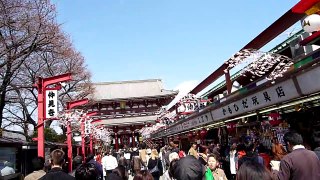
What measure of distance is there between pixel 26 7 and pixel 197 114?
27.1 feet

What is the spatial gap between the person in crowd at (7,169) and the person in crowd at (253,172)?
7940 mm

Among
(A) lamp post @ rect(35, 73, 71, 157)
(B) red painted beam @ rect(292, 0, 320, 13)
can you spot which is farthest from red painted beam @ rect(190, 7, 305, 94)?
(A) lamp post @ rect(35, 73, 71, 157)

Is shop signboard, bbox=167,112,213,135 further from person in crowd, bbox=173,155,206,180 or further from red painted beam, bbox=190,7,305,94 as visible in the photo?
person in crowd, bbox=173,155,206,180

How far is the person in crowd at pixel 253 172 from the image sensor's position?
344cm

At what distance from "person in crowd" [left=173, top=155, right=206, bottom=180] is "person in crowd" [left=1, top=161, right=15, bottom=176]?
19.9ft

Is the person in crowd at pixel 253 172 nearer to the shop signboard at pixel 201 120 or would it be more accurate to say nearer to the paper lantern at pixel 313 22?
the paper lantern at pixel 313 22

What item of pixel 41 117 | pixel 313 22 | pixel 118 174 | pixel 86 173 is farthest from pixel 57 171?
pixel 41 117

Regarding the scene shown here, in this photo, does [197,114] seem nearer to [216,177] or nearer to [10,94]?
[216,177]

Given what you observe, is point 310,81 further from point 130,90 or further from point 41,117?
point 130,90

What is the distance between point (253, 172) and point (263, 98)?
13.6 ft

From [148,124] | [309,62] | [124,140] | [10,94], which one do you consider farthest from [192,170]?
[124,140]

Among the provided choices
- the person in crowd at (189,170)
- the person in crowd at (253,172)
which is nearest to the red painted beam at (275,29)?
the person in crowd at (189,170)

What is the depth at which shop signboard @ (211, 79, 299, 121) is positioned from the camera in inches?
246

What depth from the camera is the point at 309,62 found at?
5141 mm
